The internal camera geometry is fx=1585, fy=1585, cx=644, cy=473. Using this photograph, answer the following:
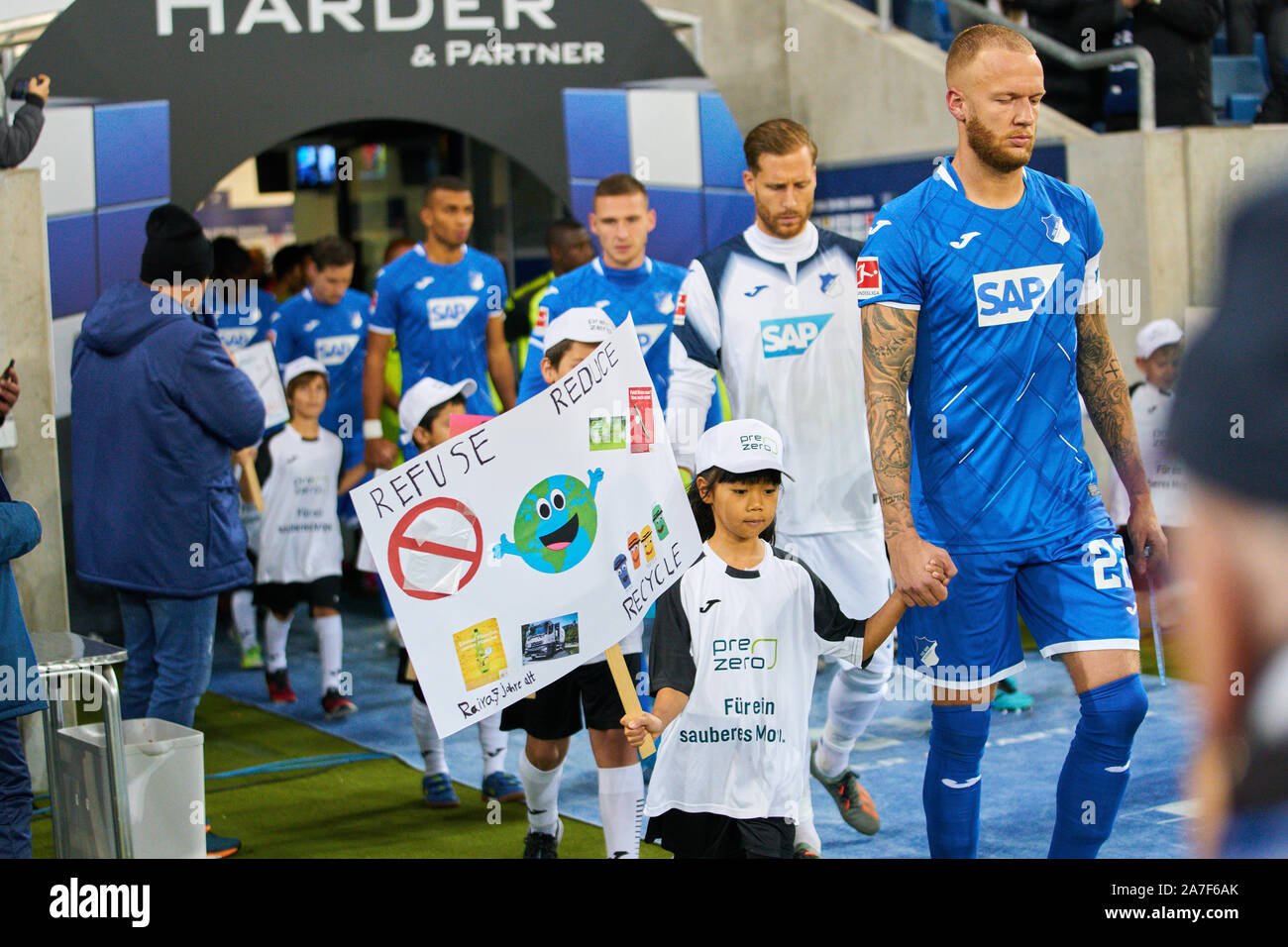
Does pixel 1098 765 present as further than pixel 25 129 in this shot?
No

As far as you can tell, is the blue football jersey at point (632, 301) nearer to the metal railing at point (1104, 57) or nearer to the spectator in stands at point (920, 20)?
the metal railing at point (1104, 57)

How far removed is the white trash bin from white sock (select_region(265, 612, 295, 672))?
8.86 ft

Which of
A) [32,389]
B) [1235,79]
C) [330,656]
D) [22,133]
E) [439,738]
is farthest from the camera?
[1235,79]

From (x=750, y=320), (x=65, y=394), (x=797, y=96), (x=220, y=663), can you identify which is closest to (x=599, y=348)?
(x=750, y=320)

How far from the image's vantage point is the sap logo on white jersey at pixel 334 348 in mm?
8656

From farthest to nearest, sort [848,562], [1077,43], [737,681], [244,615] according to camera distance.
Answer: [1077,43], [244,615], [848,562], [737,681]

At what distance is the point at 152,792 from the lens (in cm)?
473

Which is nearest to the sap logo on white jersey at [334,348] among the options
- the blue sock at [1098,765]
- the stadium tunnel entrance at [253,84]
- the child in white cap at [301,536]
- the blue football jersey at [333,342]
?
the blue football jersey at [333,342]

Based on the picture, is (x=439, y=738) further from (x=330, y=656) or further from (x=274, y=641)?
(x=274, y=641)

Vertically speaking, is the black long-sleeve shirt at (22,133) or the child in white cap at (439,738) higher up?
the black long-sleeve shirt at (22,133)

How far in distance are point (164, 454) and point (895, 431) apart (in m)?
2.48

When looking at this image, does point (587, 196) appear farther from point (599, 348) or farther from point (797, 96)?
point (599, 348)

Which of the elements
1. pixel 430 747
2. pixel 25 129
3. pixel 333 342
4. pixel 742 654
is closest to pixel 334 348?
pixel 333 342

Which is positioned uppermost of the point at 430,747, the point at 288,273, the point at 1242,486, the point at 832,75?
the point at 832,75
